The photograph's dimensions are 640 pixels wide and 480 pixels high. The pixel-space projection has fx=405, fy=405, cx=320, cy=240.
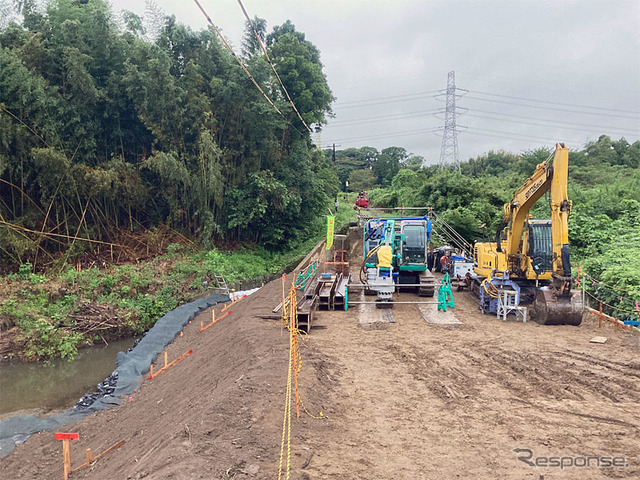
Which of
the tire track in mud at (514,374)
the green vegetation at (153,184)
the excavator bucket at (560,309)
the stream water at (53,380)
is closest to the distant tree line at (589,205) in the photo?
the green vegetation at (153,184)

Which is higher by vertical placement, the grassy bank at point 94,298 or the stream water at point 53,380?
the grassy bank at point 94,298

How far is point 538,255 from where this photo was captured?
10.8 metres

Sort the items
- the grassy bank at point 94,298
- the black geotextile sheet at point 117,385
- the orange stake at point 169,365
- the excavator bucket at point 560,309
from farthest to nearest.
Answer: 1. the grassy bank at point 94,298
2. the orange stake at point 169,365
3. the excavator bucket at point 560,309
4. the black geotextile sheet at point 117,385

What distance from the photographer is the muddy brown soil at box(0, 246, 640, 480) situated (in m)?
4.28

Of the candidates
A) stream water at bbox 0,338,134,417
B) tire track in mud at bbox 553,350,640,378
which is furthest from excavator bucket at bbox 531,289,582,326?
stream water at bbox 0,338,134,417

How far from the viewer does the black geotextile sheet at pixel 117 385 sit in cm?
742

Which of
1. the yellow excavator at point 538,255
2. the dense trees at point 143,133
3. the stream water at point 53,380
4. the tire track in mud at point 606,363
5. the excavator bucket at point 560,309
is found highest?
the dense trees at point 143,133

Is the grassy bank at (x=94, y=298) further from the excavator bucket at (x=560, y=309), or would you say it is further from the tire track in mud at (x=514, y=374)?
the excavator bucket at (x=560, y=309)

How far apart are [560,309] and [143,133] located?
Result: 60.6 feet

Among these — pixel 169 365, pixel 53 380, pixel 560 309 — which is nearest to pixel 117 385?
pixel 169 365

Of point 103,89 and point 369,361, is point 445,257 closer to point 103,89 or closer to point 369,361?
point 369,361

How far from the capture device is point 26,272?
49.3ft

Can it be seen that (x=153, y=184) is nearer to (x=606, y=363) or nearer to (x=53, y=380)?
(x=53, y=380)

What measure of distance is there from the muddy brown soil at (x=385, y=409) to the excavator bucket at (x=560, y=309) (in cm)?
27
